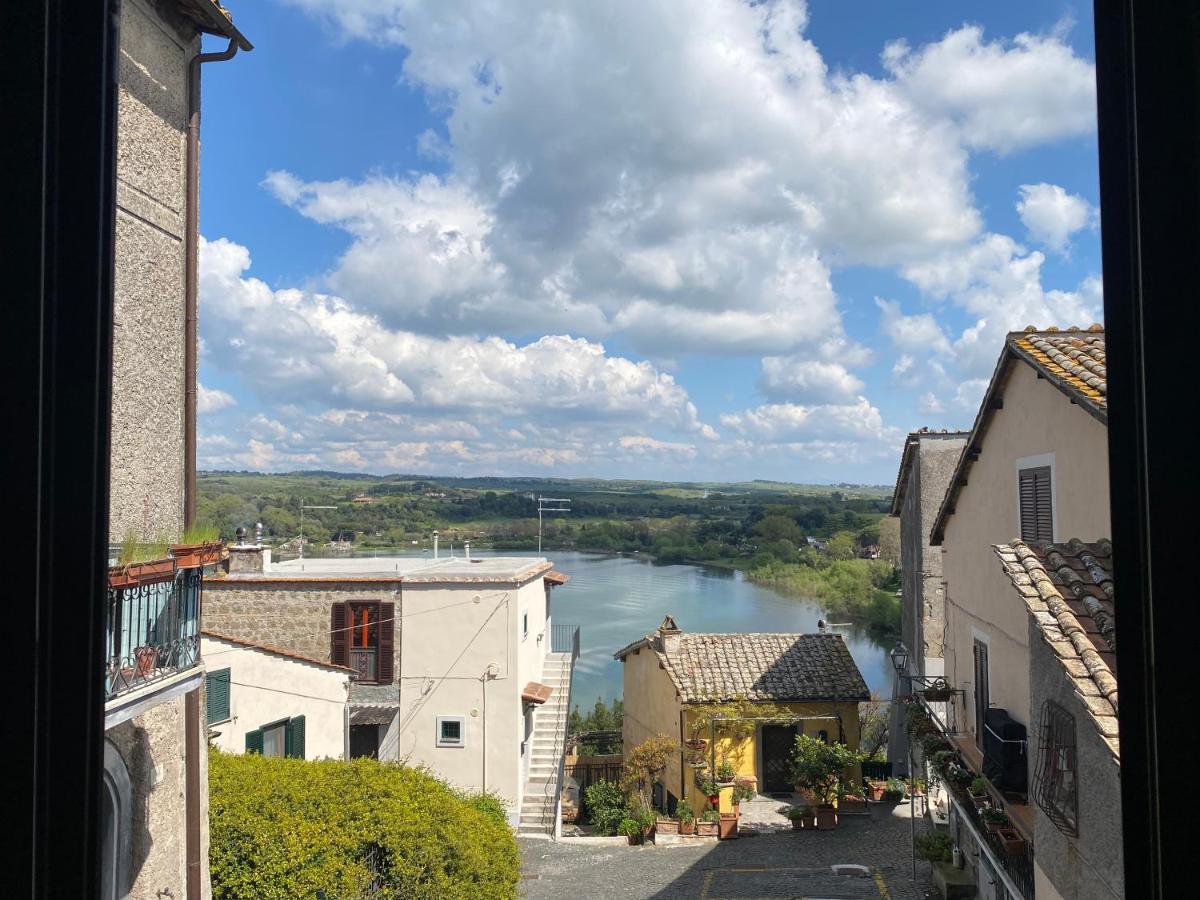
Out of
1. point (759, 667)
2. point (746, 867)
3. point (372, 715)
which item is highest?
point (759, 667)

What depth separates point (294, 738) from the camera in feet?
23.0

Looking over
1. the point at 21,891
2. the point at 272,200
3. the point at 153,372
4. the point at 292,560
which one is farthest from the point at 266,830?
the point at 292,560

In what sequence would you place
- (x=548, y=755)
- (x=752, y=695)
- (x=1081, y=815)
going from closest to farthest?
(x=1081, y=815)
(x=752, y=695)
(x=548, y=755)

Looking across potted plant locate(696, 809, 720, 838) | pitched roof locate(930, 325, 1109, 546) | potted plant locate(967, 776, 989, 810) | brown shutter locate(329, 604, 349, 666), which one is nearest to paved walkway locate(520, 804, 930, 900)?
potted plant locate(696, 809, 720, 838)

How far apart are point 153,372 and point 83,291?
9.16 ft

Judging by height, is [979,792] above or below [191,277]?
below

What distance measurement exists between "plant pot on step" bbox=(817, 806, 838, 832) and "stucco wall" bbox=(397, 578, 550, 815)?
3298mm

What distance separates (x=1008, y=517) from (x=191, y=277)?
4.45 m

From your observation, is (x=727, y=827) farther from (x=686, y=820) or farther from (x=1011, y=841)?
(x=1011, y=841)

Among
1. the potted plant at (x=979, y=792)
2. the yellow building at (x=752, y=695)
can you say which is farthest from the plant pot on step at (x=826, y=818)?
the potted plant at (x=979, y=792)

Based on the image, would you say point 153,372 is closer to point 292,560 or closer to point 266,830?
point 266,830

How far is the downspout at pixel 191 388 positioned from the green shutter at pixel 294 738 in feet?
10.9

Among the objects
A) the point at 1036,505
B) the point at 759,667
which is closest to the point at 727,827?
the point at 759,667

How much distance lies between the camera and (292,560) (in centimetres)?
1244
